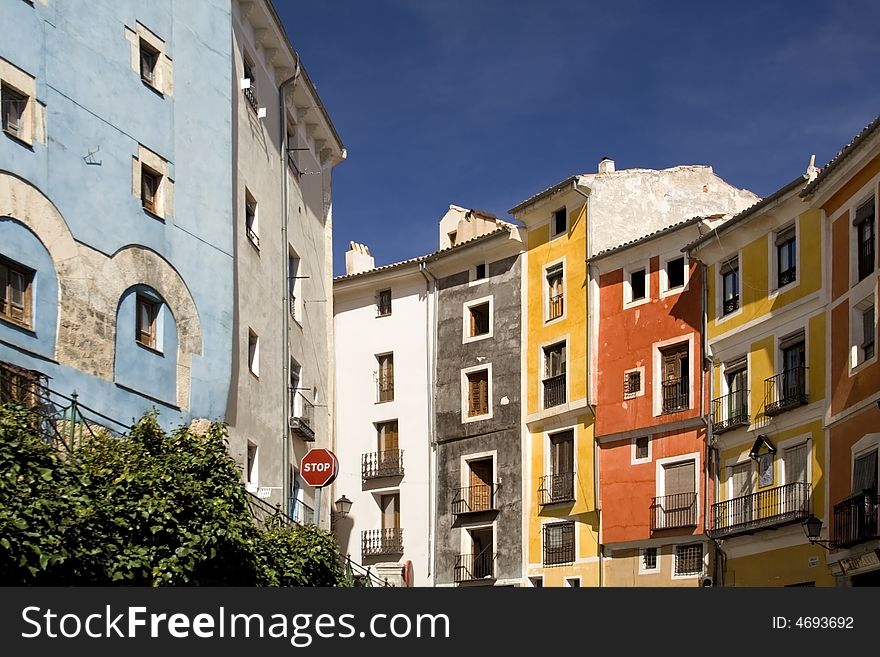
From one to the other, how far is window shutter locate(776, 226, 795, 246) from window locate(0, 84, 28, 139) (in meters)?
23.9

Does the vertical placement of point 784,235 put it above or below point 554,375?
above

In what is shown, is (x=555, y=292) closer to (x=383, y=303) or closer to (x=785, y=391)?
(x=383, y=303)

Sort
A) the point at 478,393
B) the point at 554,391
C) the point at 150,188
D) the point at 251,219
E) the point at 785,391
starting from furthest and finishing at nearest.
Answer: the point at 478,393 → the point at 554,391 → the point at 785,391 → the point at 251,219 → the point at 150,188

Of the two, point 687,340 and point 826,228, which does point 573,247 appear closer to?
point 687,340

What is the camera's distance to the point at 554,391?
5506 cm

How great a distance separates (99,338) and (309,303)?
15130 millimetres

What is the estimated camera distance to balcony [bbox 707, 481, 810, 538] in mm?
42125

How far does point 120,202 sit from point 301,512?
13.5 m

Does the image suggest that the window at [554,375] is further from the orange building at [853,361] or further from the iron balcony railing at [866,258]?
the iron balcony railing at [866,258]

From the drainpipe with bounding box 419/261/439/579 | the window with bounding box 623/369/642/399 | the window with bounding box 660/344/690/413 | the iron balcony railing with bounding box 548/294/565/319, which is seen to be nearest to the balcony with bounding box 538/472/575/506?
the window with bounding box 623/369/642/399

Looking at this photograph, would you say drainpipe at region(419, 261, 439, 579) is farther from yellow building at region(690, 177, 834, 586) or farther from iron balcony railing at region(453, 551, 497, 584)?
yellow building at region(690, 177, 834, 586)

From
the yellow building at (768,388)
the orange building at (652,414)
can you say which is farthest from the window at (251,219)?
the orange building at (652,414)

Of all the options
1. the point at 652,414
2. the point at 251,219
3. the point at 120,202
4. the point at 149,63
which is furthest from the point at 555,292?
the point at 120,202

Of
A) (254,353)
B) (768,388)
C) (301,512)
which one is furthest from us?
(768,388)
